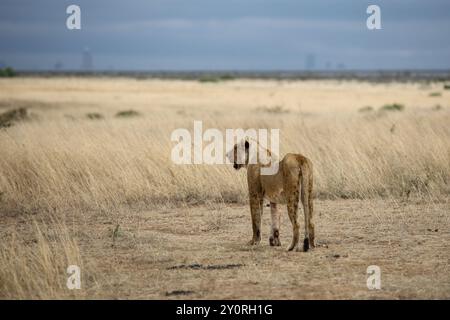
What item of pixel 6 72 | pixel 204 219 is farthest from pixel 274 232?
pixel 6 72

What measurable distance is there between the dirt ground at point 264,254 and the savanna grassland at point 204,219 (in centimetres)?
2

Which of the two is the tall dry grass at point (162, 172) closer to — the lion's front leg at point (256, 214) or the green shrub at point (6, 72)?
the lion's front leg at point (256, 214)

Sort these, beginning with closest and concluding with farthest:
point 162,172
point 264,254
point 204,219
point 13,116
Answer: point 264,254 < point 204,219 < point 162,172 < point 13,116

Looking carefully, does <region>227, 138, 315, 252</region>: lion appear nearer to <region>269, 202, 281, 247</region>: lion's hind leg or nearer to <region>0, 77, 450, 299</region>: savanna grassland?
<region>269, 202, 281, 247</region>: lion's hind leg

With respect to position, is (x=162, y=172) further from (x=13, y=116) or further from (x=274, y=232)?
(x=13, y=116)

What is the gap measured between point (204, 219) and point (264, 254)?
2389 mm

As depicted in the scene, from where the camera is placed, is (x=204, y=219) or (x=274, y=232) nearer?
(x=274, y=232)

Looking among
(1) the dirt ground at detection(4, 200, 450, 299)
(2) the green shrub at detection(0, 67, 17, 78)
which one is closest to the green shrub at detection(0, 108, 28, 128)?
(1) the dirt ground at detection(4, 200, 450, 299)

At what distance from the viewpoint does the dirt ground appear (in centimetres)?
638

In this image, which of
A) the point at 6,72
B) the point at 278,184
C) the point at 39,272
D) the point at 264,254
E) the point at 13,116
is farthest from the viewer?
the point at 6,72

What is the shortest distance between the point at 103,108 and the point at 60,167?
1925cm

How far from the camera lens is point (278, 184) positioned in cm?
802

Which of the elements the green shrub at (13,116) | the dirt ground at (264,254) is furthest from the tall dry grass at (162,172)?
the green shrub at (13,116)
